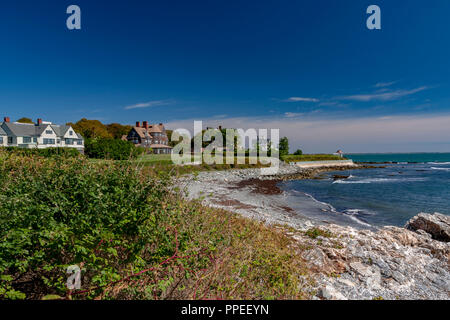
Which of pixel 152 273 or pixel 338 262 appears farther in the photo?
pixel 338 262

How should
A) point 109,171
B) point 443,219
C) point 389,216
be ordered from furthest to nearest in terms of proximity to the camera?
point 389,216
point 443,219
point 109,171

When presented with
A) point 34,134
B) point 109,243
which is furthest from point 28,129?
point 109,243

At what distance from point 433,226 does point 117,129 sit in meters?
101

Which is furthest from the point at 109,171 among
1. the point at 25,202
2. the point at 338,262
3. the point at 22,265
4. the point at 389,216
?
the point at 389,216

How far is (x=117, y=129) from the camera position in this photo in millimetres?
93500

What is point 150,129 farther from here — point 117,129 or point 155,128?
point 117,129

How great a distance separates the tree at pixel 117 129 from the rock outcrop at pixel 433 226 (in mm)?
88858

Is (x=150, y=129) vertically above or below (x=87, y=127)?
below

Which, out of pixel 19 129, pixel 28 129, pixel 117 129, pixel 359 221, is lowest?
pixel 359 221

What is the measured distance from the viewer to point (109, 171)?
4340 mm

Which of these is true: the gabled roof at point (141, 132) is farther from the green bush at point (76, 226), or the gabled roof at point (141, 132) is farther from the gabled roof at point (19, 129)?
the green bush at point (76, 226)

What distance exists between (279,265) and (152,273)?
322 centimetres

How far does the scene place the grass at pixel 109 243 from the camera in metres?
2.88
